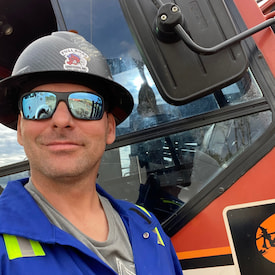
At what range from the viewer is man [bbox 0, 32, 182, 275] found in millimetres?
845

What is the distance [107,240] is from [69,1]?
4.15ft

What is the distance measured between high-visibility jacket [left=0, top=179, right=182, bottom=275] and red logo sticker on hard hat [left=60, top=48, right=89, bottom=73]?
452 millimetres

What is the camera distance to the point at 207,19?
1.17 meters

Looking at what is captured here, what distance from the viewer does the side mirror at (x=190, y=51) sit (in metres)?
1.15

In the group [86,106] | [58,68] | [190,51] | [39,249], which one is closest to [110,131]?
[86,106]

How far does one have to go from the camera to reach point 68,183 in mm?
1044

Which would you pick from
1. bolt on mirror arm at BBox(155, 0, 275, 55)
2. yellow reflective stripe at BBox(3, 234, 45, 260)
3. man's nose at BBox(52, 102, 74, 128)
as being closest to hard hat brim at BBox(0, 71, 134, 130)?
man's nose at BBox(52, 102, 74, 128)

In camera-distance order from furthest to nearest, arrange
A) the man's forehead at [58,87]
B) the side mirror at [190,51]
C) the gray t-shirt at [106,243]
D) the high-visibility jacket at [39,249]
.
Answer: the side mirror at [190,51] < the man's forehead at [58,87] < the gray t-shirt at [106,243] < the high-visibility jacket at [39,249]

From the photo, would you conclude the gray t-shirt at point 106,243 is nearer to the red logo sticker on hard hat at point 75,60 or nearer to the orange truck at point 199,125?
the orange truck at point 199,125

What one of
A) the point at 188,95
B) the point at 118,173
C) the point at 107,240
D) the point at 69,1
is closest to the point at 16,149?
the point at 118,173

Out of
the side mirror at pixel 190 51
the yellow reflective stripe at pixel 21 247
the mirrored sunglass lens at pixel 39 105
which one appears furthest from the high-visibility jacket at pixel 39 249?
the side mirror at pixel 190 51

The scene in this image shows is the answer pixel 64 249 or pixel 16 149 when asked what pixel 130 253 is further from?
pixel 16 149

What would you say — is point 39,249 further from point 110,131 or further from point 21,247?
point 110,131

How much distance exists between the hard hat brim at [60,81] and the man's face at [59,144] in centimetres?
4
